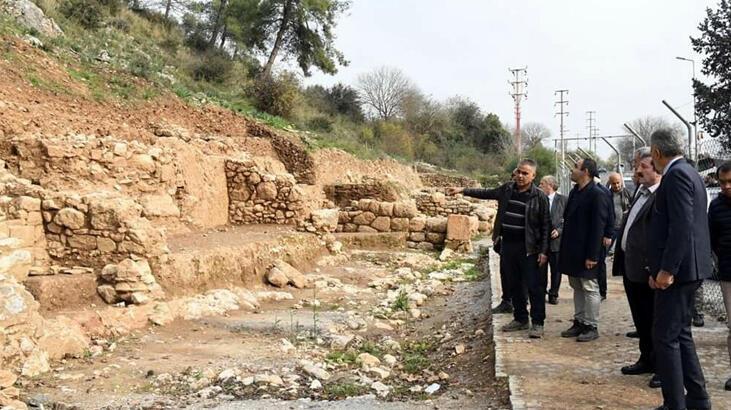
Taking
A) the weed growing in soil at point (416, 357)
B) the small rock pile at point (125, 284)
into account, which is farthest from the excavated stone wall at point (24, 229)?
the weed growing in soil at point (416, 357)

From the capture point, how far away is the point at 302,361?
19.4 ft

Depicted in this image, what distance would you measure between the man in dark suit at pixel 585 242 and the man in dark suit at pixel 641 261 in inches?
10.6

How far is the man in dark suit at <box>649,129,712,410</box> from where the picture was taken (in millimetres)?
3695

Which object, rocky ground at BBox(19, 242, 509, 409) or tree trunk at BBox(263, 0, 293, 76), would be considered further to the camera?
tree trunk at BBox(263, 0, 293, 76)

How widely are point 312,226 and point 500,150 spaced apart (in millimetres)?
40374

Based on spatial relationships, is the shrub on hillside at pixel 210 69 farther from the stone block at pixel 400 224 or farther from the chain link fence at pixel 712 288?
the chain link fence at pixel 712 288

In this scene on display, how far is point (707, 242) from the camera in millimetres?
3861

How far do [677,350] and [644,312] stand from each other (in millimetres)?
993

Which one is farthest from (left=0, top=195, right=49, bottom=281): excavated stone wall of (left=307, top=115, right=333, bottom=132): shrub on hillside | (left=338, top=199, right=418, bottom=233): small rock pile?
(left=307, top=115, right=333, bottom=132): shrub on hillside

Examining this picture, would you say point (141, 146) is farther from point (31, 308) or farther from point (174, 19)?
point (174, 19)

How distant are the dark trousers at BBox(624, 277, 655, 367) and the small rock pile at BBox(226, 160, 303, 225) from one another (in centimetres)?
980

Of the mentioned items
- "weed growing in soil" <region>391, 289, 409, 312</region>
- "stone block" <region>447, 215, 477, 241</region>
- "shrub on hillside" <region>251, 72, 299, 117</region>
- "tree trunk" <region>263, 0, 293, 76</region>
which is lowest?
"weed growing in soil" <region>391, 289, 409, 312</region>

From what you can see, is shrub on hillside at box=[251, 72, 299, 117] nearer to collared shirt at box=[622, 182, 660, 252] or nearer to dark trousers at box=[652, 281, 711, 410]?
collared shirt at box=[622, 182, 660, 252]

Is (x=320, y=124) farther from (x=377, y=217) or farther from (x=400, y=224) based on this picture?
(x=400, y=224)
